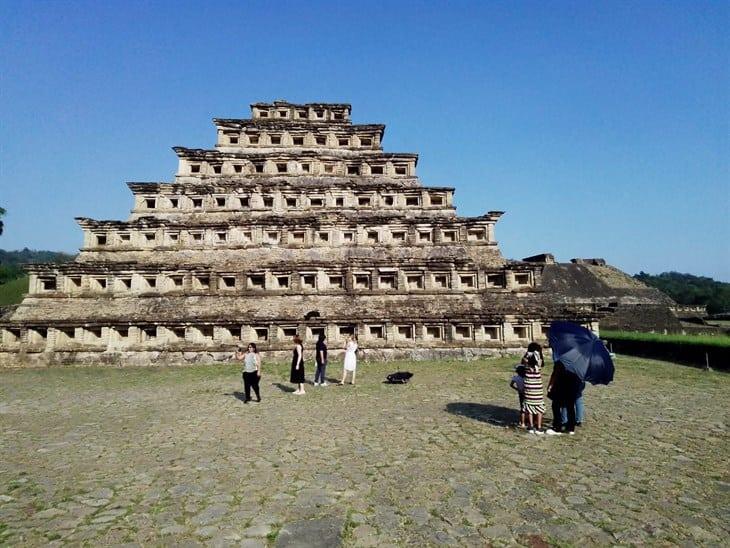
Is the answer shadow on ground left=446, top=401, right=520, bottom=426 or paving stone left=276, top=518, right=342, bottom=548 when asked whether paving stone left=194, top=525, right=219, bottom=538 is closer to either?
paving stone left=276, top=518, right=342, bottom=548

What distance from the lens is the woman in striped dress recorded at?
29.0 ft

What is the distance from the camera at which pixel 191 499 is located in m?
5.91

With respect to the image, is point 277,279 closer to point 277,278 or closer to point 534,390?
point 277,278

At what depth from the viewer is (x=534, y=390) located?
8.81 meters

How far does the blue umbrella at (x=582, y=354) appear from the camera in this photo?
27.7 feet

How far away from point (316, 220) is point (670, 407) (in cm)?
1747

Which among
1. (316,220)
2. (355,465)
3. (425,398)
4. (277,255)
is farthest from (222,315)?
(355,465)

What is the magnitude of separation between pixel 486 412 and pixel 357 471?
16.5 feet

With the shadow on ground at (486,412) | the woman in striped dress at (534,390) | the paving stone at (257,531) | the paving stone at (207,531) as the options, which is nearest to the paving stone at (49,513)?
the paving stone at (207,531)

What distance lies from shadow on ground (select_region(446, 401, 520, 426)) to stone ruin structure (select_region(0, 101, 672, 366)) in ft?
26.0

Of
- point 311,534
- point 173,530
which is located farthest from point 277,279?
point 311,534

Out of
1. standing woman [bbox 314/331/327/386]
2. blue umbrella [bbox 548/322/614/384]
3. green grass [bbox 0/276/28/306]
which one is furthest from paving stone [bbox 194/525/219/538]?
green grass [bbox 0/276/28/306]

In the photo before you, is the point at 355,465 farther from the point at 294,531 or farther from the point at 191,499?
the point at 191,499

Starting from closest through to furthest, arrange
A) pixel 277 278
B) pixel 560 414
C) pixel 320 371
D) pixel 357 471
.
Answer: pixel 357 471, pixel 560 414, pixel 320 371, pixel 277 278
